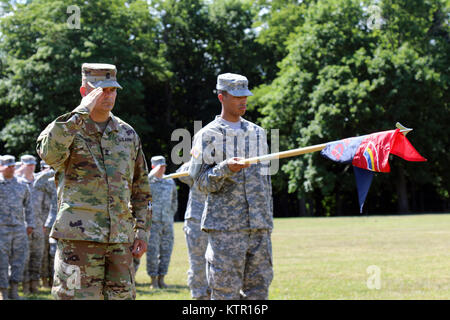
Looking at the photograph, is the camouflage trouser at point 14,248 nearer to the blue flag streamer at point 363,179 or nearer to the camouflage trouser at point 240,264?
the camouflage trouser at point 240,264

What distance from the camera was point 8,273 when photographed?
1092cm

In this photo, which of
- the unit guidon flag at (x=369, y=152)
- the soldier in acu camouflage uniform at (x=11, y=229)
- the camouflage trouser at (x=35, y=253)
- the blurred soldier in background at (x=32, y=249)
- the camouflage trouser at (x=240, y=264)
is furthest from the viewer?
the camouflage trouser at (x=35, y=253)

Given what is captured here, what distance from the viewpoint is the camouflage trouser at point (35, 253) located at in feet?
40.3

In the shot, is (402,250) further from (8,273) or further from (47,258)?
(8,273)

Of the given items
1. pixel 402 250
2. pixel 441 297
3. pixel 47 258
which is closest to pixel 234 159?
pixel 441 297

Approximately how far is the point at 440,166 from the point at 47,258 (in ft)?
111

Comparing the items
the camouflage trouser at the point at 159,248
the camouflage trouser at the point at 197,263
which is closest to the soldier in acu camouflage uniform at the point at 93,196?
the camouflage trouser at the point at 197,263

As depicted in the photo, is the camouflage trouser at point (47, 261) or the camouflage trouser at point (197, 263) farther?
the camouflage trouser at point (47, 261)

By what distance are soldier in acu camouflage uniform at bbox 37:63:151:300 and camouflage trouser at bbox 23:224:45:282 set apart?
24.6ft

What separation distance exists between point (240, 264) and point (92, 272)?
1.45 m

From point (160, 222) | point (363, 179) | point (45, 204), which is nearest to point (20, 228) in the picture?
point (45, 204)

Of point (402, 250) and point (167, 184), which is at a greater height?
point (167, 184)

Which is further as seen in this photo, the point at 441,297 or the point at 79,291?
the point at 441,297

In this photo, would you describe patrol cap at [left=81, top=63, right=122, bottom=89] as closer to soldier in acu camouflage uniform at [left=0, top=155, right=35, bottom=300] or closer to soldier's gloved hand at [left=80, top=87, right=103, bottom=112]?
soldier's gloved hand at [left=80, top=87, right=103, bottom=112]
